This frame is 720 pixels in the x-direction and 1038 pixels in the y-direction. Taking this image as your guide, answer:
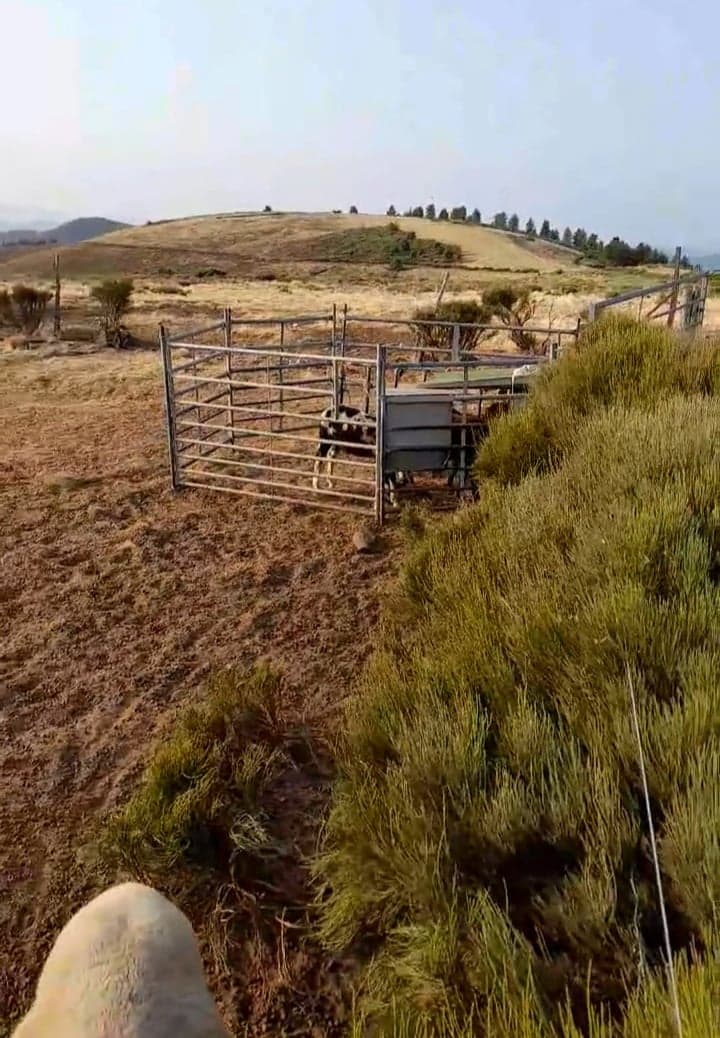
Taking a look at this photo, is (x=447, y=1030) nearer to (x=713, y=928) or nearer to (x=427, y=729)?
(x=713, y=928)

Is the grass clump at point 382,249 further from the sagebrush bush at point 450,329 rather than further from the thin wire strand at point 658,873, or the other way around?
the thin wire strand at point 658,873

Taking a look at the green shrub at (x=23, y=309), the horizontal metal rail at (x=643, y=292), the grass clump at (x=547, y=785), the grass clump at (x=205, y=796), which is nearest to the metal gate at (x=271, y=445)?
the horizontal metal rail at (x=643, y=292)

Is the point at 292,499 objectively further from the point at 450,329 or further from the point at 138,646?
the point at 450,329

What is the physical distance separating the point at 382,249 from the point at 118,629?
213 feet

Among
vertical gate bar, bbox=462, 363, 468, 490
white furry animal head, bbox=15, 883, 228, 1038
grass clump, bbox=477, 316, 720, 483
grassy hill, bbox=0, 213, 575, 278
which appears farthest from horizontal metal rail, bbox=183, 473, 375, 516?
grassy hill, bbox=0, 213, 575, 278

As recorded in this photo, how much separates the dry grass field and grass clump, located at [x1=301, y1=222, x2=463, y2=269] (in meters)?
48.6

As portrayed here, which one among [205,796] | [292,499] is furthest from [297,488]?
[205,796]

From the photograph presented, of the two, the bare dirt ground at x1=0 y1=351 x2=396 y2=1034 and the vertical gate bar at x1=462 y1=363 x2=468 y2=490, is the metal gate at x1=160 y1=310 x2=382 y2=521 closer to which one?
the bare dirt ground at x1=0 y1=351 x2=396 y2=1034

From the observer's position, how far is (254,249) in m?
70.2

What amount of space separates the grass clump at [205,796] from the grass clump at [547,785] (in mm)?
471

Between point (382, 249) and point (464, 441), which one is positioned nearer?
point (464, 441)

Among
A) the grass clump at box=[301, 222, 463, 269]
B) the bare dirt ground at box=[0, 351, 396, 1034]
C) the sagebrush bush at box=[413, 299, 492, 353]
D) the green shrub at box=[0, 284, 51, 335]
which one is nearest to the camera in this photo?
the bare dirt ground at box=[0, 351, 396, 1034]

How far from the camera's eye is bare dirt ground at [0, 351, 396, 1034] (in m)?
3.37

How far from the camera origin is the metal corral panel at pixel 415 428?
6.96 metres
